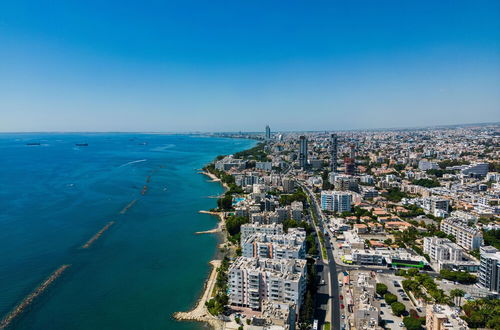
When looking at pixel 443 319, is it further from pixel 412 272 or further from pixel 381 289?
pixel 412 272

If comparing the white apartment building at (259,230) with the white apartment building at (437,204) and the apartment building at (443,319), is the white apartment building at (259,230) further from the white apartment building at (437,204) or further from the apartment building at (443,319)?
the white apartment building at (437,204)

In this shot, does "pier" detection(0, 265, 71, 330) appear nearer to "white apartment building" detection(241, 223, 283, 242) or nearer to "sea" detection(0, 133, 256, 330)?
"sea" detection(0, 133, 256, 330)

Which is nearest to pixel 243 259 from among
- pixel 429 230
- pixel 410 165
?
pixel 429 230

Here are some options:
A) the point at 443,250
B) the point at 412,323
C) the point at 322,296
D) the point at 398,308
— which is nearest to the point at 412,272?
the point at 443,250

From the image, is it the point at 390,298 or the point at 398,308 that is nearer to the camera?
the point at 398,308

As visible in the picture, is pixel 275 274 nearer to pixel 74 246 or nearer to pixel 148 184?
pixel 74 246
